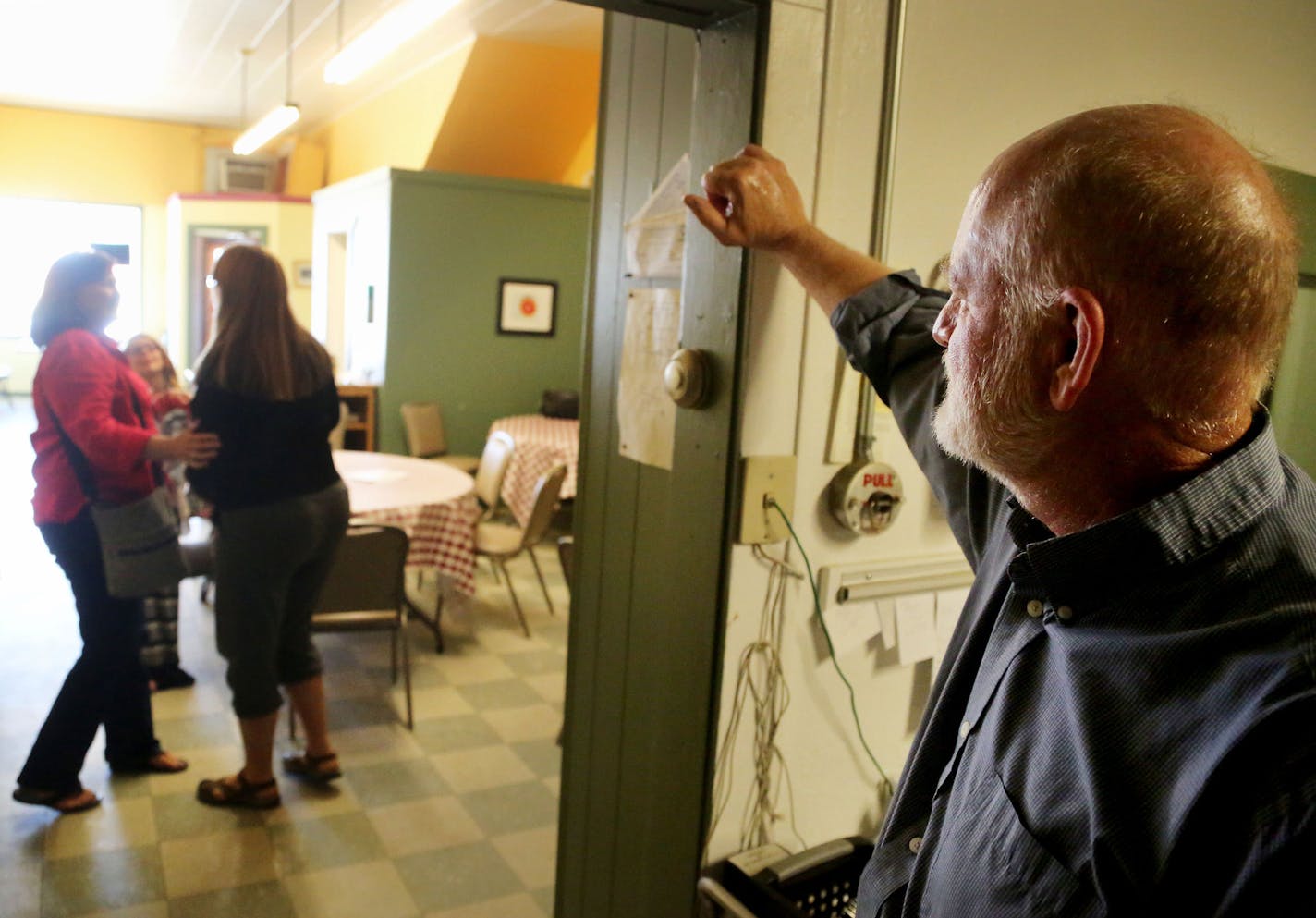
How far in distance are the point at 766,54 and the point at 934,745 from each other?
1023 millimetres

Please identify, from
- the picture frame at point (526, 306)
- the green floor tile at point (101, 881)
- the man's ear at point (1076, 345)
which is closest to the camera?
the man's ear at point (1076, 345)

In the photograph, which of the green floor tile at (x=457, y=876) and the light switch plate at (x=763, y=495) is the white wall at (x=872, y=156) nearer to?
the light switch plate at (x=763, y=495)

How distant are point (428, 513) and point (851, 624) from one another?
2.69 metres

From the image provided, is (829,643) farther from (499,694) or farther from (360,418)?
(360,418)

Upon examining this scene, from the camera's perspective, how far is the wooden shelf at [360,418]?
7.38 metres

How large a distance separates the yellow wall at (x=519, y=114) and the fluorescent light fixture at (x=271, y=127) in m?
1.02

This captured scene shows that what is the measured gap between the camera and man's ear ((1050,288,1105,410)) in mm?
803

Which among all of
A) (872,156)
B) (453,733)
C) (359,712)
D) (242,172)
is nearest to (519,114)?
(242,172)

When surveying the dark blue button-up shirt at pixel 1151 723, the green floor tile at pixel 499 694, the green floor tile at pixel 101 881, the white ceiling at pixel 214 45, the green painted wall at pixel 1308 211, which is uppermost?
the white ceiling at pixel 214 45

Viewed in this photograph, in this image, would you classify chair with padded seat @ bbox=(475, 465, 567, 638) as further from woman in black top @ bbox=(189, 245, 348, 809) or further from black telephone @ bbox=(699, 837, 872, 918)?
black telephone @ bbox=(699, 837, 872, 918)

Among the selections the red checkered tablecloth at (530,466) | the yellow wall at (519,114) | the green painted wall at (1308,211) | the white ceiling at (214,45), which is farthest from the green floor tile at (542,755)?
the yellow wall at (519,114)

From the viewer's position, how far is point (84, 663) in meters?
2.94

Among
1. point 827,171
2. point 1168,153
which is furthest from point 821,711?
point 1168,153

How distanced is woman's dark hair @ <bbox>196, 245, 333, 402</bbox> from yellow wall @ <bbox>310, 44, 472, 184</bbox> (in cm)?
465
